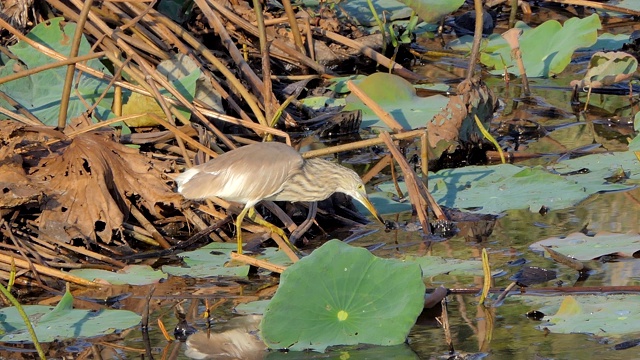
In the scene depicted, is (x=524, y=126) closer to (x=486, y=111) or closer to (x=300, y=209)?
(x=486, y=111)

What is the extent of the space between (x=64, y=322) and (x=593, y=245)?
2263mm

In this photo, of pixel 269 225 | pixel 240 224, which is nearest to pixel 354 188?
pixel 269 225

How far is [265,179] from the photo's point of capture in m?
4.96

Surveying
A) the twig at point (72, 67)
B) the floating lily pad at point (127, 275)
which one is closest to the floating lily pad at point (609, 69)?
the twig at point (72, 67)

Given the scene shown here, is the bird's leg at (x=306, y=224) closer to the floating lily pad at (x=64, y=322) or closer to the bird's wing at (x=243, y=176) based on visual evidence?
the bird's wing at (x=243, y=176)

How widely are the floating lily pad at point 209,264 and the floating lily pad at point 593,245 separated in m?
1.38

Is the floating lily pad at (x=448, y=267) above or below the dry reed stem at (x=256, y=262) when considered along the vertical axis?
below

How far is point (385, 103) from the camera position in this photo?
689cm

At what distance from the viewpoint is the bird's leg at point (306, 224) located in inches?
197

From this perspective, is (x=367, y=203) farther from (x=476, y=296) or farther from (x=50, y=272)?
(x=50, y=272)

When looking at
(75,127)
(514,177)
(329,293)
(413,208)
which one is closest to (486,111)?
(514,177)

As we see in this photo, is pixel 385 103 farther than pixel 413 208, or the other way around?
pixel 385 103

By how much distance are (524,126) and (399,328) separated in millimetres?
3650

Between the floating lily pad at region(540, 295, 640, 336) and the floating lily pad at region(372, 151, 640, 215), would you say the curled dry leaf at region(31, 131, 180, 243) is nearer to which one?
the floating lily pad at region(372, 151, 640, 215)
